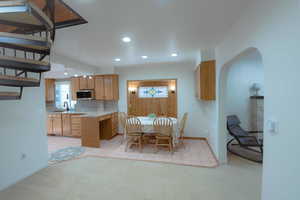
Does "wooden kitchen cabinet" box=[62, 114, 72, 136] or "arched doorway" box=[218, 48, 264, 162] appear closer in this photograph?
"arched doorway" box=[218, 48, 264, 162]

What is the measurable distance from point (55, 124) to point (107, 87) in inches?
97.7

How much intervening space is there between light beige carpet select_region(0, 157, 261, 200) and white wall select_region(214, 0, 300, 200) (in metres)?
0.98

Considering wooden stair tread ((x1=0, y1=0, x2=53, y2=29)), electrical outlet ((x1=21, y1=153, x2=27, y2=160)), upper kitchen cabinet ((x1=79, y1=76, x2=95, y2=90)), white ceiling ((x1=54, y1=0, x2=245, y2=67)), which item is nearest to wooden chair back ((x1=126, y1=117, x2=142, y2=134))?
white ceiling ((x1=54, y1=0, x2=245, y2=67))

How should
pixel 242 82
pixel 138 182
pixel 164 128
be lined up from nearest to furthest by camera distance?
pixel 138 182 → pixel 164 128 → pixel 242 82

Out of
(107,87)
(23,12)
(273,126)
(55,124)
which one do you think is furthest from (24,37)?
(55,124)

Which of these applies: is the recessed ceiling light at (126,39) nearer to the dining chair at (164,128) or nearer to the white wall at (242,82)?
the dining chair at (164,128)

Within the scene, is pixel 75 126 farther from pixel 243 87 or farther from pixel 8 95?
pixel 243 87

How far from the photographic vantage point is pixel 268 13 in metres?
1.26

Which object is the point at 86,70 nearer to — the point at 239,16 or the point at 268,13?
the point at 239,16

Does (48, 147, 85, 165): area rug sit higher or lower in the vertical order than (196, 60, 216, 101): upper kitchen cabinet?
lower

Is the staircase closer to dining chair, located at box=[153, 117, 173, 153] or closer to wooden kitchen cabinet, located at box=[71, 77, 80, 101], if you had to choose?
dining chair, located at box=[153, 117, 173, 153]

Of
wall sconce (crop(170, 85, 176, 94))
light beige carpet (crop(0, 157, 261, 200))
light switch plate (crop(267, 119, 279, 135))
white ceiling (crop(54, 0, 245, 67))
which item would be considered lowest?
light beige carpet (crop(0, 157, 261, 200))

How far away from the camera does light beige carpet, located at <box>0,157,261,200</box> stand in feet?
6.71

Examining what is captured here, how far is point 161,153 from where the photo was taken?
357 centimetres
